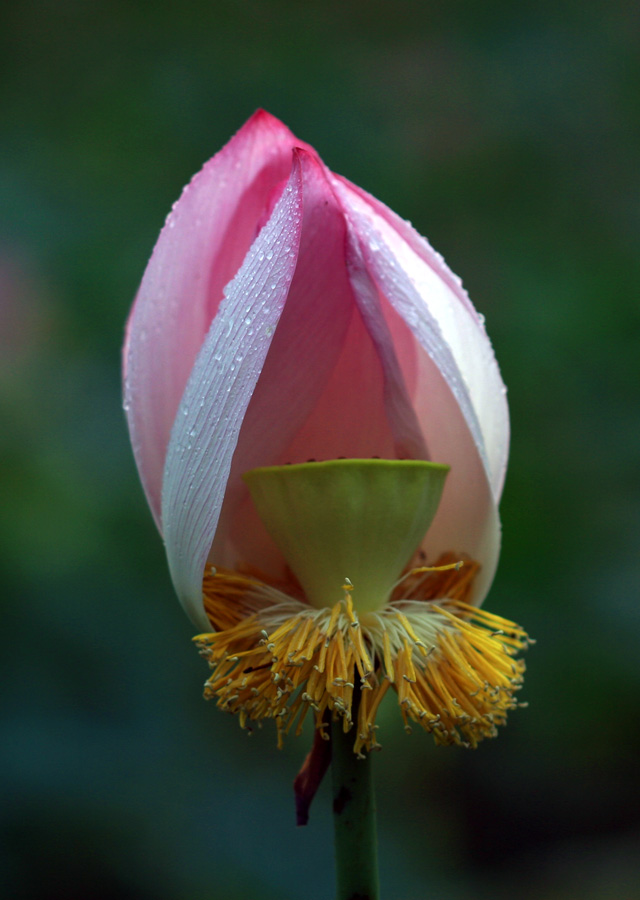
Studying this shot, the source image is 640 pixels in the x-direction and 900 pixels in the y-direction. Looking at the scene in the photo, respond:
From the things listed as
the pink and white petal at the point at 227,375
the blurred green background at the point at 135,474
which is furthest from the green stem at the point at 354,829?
the blurred green background at the point at 135,474

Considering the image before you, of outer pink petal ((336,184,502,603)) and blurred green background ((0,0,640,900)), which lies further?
blurred green background ((0,0,640,900))

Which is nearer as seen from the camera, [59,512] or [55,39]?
[59,512]

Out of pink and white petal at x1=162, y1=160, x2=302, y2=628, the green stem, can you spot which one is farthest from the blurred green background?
pink and white petal at x1=162, y1=160, x2=302, y2=628

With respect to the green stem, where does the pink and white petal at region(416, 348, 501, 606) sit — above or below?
above

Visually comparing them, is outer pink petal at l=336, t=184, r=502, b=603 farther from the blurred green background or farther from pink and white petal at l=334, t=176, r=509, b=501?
the blurred green background

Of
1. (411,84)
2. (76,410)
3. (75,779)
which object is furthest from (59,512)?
(411,84)

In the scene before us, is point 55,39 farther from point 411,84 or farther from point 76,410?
point 76,410

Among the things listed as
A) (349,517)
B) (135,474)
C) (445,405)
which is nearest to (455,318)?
(445,405)
